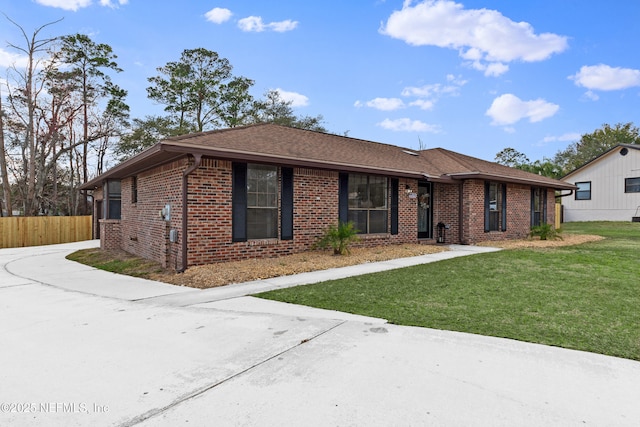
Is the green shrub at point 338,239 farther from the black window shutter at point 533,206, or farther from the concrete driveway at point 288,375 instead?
the black window shutter at point 533,206

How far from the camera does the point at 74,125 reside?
2305cm

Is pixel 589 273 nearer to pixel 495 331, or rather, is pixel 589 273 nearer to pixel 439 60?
pixel 495 331

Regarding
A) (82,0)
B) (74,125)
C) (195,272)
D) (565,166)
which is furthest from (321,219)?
(565,166)

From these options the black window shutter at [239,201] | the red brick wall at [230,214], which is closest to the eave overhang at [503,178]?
the red brick wall at [230,214]

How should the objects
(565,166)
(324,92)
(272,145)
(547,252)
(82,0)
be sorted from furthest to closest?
1. (565,166)
2. (324,92)
3. (82,0)
4. (547,252)
5. (272,145)

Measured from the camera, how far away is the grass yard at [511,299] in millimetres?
3607

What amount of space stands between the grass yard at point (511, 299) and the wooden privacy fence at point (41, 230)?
17.6 meters

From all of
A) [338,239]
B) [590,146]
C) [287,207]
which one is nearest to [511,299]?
[338,239]

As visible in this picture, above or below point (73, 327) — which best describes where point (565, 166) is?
above

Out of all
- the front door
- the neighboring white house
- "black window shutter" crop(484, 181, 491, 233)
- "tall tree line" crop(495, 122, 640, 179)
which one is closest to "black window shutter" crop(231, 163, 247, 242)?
the front door

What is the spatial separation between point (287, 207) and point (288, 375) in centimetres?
618

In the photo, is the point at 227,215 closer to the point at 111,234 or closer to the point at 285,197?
the point at 285,197

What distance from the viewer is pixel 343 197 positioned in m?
9.98

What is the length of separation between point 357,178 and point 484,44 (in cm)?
1026
